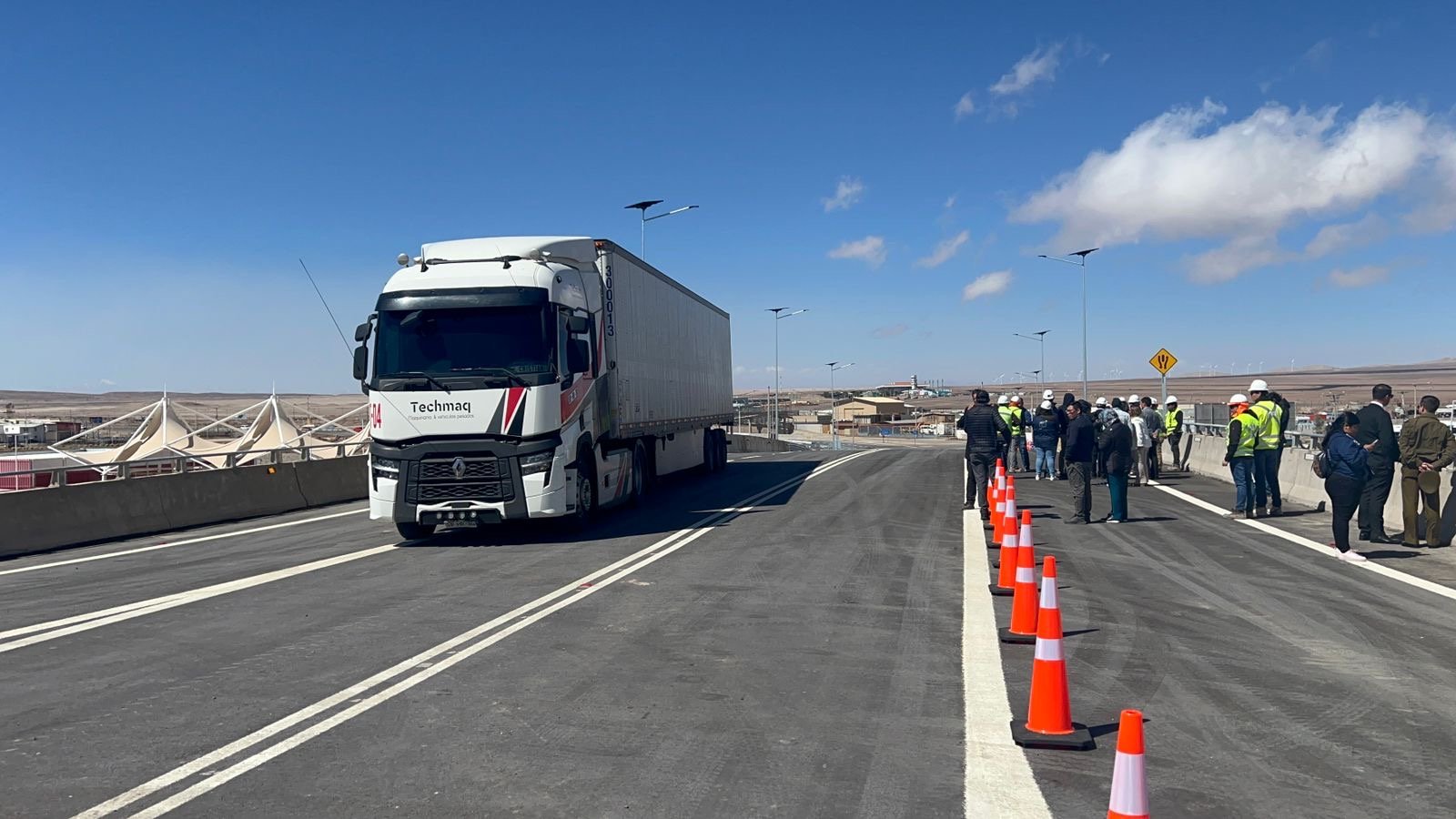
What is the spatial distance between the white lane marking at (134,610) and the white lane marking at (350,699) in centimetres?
317

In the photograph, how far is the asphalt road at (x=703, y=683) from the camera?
5.07 metres

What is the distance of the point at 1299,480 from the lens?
1931cm

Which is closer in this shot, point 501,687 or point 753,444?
point 501,687

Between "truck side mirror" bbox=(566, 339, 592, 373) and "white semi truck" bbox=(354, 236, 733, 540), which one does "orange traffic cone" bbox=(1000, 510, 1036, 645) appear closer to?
"white semi truck" bbox=(354, 236, 733, 540)

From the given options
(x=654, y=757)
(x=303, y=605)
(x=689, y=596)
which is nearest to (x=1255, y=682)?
(x=654, y=757)

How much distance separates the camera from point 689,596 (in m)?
10.0

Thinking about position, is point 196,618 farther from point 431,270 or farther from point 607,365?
point 607,365

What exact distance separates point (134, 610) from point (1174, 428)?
21835mm

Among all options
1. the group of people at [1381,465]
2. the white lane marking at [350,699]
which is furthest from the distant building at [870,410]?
the white lane marking at [350,699]

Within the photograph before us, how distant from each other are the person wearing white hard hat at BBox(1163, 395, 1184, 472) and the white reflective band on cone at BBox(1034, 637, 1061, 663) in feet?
67.2

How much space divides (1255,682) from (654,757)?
3.97m

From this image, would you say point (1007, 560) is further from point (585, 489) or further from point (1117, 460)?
point (585, 489)

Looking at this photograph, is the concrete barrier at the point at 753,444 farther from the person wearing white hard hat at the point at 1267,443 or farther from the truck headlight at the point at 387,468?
the truck headlight at the point at 387,468

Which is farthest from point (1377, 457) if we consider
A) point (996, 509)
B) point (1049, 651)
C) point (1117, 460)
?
point (1049, 651)
